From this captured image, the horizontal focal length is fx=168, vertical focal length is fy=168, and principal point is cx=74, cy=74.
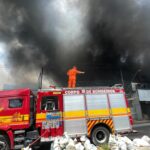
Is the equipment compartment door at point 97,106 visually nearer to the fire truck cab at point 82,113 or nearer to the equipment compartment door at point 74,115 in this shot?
the fire truck cab at point 82,113

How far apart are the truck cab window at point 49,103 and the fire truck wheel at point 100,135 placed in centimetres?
245

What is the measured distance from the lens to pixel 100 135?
8.96 m

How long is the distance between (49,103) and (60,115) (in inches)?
33.3

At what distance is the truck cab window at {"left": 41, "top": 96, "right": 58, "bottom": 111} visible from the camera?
861cm

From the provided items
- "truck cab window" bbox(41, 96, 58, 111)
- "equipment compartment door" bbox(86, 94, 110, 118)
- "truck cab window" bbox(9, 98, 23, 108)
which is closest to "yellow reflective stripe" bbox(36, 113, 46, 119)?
"truck cab window" bbox(41, 96, 58, 111)

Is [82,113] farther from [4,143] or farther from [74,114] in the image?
[4,143]

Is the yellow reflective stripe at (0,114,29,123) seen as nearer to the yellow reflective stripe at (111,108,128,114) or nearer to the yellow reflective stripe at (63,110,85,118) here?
the yellow reflective stripe at (63,110,85,118)

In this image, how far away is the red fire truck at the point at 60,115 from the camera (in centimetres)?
800

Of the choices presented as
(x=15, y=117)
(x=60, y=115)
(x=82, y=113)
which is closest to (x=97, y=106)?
(x=82, y=113)

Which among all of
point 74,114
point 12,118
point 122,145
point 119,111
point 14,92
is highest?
point 14,92

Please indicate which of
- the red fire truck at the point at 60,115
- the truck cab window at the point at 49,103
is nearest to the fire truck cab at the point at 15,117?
the red fire truck at the point at 60,115

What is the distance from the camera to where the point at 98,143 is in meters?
8.65

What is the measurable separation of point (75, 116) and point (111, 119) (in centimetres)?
205

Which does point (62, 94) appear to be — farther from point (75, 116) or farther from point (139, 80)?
point (139, 80)
